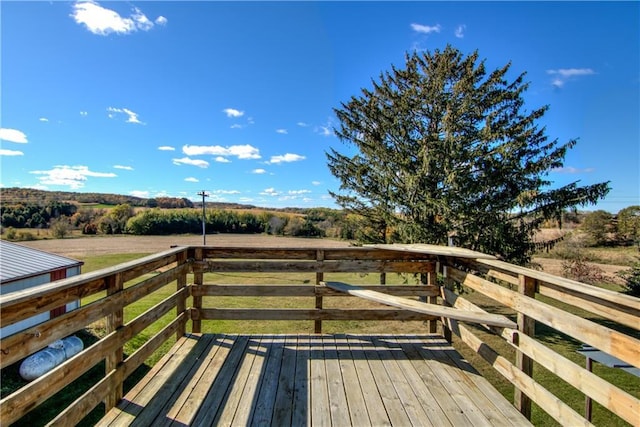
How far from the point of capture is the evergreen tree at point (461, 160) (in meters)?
6.98

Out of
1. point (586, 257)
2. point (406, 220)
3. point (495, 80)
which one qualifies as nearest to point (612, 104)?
point (586, 257)

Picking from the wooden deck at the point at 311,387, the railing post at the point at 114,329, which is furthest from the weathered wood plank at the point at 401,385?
the railing post at the point at 114,329

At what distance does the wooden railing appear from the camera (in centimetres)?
146

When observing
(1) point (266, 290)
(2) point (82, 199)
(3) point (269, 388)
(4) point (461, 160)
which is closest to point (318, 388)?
(3) point (269, 388)

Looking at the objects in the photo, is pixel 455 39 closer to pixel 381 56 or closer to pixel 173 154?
pixel 381 56

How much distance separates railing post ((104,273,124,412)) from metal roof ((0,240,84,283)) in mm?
5157

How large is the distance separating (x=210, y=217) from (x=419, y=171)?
106 ft

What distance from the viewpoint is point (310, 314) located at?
3.71m

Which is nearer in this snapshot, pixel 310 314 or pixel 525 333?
pixel 525 333

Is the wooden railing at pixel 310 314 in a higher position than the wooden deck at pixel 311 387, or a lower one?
higher

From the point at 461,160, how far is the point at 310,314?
549cm

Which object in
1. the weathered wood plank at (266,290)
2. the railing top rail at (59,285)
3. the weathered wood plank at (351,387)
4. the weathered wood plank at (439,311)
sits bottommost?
Result: the weathered wood plank at (351,387)

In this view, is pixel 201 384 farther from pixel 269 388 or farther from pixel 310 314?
pixel 310 314

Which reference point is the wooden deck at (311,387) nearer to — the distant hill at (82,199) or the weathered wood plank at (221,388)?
the weathered wood plank at (221,388)
